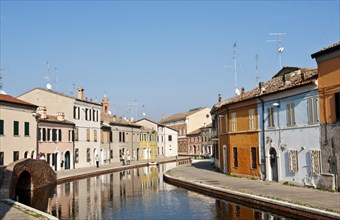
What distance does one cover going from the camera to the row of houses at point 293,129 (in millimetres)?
23047

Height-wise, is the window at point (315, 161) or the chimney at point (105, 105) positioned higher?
the chimney at point (105, 105)

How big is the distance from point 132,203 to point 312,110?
12569 mm

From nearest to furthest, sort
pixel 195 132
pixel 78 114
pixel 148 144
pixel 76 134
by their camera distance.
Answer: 1. pixel 76 134
2. pixel 78 114
3. pixel 148 144
4. pixel 195 132

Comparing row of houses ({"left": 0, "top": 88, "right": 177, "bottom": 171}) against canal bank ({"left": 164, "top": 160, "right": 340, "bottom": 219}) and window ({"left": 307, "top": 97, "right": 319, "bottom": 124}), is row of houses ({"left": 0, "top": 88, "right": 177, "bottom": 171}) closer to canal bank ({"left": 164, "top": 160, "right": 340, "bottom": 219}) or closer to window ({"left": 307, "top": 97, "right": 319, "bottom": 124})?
canal bank ({"left": 164, "top": 160, "right": 340, "bottom": 219})

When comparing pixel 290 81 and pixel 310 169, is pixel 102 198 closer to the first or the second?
pixel 310 169

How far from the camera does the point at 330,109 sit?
23156 mm

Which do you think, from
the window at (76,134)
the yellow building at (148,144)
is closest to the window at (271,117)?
the window at (76,134)

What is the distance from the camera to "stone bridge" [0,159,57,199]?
1024 inches

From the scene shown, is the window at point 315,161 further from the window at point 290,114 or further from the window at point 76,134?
the window at point 76,134

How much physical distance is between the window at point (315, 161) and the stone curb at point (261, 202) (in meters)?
4.80

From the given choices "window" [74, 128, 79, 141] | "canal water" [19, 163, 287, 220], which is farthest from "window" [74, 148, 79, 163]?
"canal water" [19, 163, 287, 220]

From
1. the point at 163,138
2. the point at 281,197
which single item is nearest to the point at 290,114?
the point at 281,197

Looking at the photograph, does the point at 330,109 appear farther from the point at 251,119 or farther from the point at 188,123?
the point at 188,123

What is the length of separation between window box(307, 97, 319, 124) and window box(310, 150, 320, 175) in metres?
1.88
